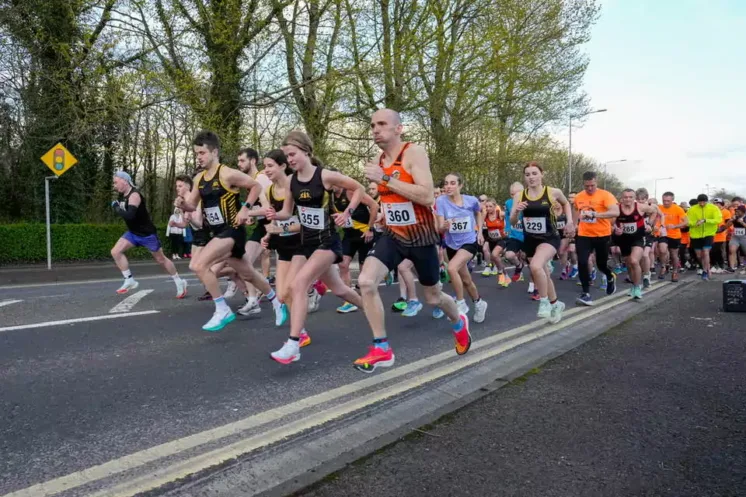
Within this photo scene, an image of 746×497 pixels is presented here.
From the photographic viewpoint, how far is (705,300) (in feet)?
30.9

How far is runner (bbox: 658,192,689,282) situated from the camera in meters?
13.2

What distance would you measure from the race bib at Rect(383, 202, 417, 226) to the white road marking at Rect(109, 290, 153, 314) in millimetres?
4499

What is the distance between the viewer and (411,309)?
24.7 ft

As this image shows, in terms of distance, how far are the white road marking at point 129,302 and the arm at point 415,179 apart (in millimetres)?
4741

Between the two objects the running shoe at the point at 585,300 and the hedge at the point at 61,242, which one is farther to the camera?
the hedge at the point at 61,242

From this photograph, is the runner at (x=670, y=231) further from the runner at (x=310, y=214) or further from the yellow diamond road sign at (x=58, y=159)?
the yellow diamond road sign at (x=58, y=159)

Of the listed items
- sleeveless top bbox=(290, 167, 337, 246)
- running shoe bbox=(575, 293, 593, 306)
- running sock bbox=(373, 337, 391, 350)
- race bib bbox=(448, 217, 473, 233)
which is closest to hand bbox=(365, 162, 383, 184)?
sleeveless top bbox=(290, 167, 337, 246)

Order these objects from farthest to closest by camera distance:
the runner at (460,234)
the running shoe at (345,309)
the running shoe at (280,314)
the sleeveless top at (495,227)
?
1. the sleeveless top at (495,227)
2. the running shoe at (345,309)
3. the runner at (460,234)
4. the running shoe at (280,314)

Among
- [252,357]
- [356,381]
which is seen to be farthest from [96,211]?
[356,381]

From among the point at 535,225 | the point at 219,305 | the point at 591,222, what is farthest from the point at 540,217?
the point at 219,305

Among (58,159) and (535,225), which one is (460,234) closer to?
(535,225)

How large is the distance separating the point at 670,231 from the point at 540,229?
796 cm

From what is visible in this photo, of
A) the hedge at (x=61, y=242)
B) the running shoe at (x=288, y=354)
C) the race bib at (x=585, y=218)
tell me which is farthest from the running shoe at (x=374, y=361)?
the hedge at (x=61, y=242)

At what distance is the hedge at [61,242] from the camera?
46.0 ft
